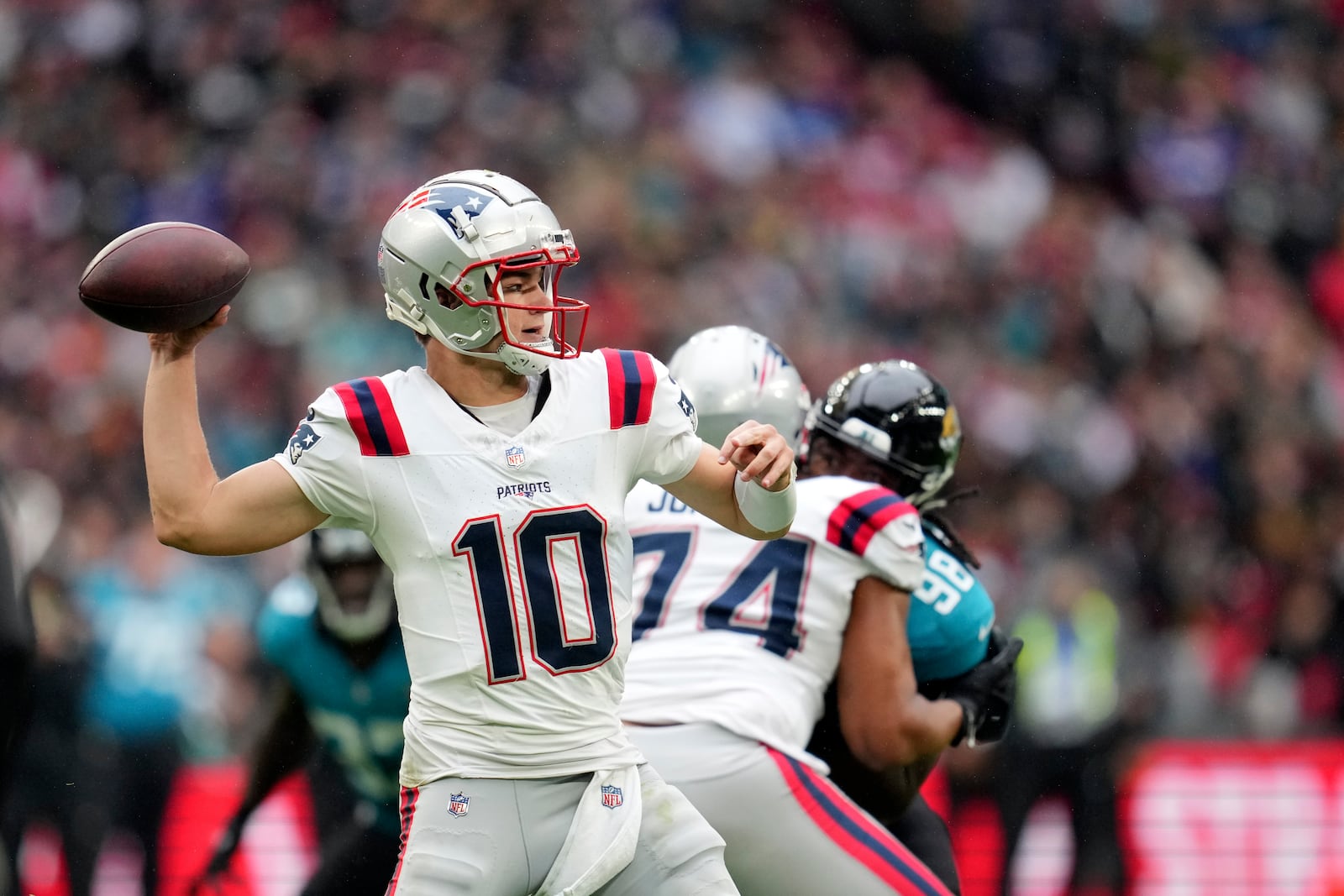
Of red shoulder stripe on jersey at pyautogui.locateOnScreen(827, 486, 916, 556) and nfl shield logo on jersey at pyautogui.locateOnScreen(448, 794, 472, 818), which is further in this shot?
red shoulder stripe on jersey at pyautogui.locateOnScreen(827, 486, 916, 556)

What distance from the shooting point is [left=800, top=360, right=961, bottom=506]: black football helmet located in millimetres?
4188

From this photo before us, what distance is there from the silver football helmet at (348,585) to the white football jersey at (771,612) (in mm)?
1240

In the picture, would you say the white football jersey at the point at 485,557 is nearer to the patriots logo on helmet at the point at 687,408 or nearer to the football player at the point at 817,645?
the patriots logo on helmet at the point at 687,408

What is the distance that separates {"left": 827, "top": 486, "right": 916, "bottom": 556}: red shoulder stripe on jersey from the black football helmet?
0.41 m

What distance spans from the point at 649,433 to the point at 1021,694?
4741 millimetres

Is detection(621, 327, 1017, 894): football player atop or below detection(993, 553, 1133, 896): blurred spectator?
atop

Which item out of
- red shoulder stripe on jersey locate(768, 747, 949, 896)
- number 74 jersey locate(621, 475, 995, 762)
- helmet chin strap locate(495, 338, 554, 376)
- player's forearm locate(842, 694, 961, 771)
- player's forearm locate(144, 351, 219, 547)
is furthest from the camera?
player's forearm locate(842, 694, 961, 771)

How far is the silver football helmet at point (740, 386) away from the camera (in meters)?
4.29

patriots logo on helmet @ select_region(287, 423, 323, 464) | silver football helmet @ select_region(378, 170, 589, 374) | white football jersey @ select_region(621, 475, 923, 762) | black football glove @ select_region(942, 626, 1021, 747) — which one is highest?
silver football helmet @ select_region(378, 170, 589, 374)

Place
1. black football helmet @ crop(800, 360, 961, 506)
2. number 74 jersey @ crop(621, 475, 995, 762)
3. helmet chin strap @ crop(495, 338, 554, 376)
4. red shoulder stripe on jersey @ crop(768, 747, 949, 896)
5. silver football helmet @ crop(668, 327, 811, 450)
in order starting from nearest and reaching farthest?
helmet chin strap @ crop(495, 338, 554, 376), red shoulder stripe on jersey @ crop(768, 747, 949, 896), number 74 jersey @ crop(621, 475, 995, 762), black football helmet @ crop(800, 360, 961, 506), silver football helmet @ crop(668, 327, 811, 450)

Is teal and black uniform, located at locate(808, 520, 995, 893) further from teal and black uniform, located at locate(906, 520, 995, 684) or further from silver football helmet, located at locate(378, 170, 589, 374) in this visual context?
silver football helmet, located at locate(378, 170, 589, 374)

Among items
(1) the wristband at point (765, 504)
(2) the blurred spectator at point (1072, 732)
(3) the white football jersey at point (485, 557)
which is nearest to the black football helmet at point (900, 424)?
(1) the wristband at point (765, 504)

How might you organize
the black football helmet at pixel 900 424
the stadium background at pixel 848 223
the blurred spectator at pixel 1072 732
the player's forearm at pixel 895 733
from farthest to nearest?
the stadium background at pixel 848 223 → the blurred spectator at pixel 1072 732 → the black football helmet at pixel 900 424 → the player's forearm at pixel 895 733

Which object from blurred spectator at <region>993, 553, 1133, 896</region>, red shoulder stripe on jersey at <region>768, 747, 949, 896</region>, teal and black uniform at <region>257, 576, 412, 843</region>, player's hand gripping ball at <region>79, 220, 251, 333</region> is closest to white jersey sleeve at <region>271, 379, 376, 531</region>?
player's hand gripping ball at <region>79, 220, 251, 333</region>
